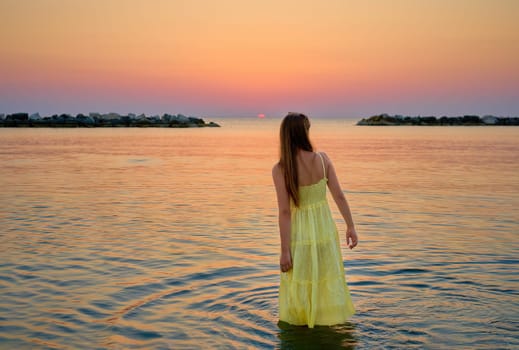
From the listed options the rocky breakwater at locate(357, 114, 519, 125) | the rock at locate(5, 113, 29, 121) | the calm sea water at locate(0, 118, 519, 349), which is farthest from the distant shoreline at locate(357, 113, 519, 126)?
the calm sea water at locate(0, 118, 519, 349)

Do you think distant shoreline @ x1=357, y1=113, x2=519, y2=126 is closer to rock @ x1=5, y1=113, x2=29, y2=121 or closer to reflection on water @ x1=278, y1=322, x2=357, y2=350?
rock @ x1=5, y1=113, x2=29, y2=121

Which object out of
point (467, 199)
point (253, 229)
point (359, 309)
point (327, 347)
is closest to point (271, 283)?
point (359, 309)

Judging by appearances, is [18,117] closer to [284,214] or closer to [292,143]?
[284,214]

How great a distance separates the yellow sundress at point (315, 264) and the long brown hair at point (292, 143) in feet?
0.63

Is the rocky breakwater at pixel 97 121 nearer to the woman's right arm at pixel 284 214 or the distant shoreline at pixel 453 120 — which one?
the distant shoreline at pixel 453 120

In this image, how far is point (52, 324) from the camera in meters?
6.73

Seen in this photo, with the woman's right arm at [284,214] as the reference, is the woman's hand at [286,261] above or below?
→ below

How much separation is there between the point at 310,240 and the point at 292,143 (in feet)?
3.30

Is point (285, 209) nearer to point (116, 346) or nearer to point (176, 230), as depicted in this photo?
point (116, 346)

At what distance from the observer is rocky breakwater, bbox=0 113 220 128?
103m

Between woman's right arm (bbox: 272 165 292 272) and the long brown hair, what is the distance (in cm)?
6

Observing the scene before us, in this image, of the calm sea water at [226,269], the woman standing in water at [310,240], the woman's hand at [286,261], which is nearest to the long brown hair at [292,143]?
the woman standing in water at [310,240]

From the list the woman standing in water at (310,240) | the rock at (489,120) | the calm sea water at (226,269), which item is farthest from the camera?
the rock at (489,120)

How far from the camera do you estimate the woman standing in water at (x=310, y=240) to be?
233 inches
